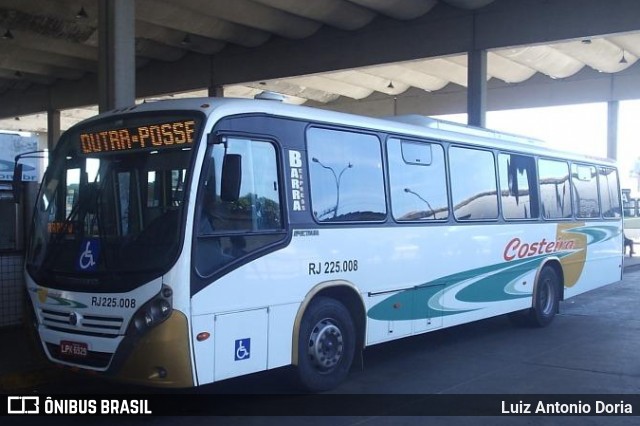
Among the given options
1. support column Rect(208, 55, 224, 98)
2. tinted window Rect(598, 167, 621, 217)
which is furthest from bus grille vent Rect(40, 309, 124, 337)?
support column Rect(208, 55, 224, 98)

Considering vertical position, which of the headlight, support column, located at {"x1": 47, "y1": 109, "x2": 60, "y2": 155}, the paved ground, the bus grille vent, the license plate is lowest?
the paved ground

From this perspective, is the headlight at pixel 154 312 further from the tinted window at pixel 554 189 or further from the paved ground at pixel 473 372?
the tinted window at pixel 554 189

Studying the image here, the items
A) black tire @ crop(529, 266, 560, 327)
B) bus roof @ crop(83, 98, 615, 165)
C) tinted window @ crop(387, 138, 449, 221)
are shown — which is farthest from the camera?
black tire @ crop(529, 266, 560, 327)

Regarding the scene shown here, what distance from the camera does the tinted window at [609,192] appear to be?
14.0 m

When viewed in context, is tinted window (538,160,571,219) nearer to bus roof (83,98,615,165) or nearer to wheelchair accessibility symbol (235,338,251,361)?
bus roof (83,98,615,165)

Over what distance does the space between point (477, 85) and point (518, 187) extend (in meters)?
8.90

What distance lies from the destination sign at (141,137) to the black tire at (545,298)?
7489mm

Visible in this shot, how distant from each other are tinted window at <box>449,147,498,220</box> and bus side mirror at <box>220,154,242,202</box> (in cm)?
414

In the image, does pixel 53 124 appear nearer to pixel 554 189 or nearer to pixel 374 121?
pixel 554 189

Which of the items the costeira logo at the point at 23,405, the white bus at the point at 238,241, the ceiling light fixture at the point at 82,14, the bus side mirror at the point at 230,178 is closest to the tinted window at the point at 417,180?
the white bus at the point at 238,241

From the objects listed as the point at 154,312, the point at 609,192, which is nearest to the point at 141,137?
the point at 154,312

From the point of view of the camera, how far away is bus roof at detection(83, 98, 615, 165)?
650 cm

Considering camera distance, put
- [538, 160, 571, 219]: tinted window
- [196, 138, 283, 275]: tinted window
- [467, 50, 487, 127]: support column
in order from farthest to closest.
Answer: [467, 50, 487, 127]: support column
[538, 160, 571, 219]: tinted window
[196, 138, 283, 275]: tinted window

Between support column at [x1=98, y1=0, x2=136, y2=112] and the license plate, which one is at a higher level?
support column at [x1=98, y1=0, x2=136, y2=112]
